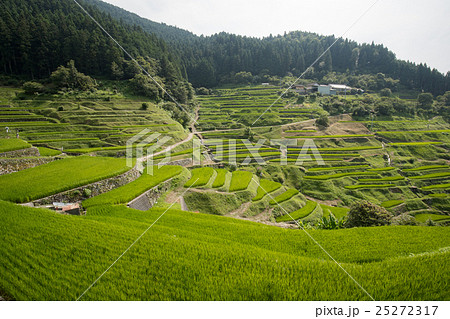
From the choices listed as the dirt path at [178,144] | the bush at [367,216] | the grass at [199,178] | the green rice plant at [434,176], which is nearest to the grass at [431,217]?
the green rice plant at [434,176]

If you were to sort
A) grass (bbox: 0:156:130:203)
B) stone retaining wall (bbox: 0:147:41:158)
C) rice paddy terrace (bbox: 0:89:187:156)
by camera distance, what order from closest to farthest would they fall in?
1. grass (bbox: 0:156:130:203)
2. stone retaining wall (bbox: 0:147:41:158)
3. rice paddy terrace (bbox: 0:89:187:156)

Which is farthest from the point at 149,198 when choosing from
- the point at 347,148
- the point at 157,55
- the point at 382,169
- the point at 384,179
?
the point at 157,55

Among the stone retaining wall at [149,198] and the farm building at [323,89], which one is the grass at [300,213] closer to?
the stone retaining wall at [149,198]

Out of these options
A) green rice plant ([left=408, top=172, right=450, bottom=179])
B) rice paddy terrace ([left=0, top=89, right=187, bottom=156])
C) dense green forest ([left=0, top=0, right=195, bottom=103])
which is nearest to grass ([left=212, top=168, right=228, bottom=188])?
rice paddy terrace ([left=0, top=89, right=187, bottom=156])

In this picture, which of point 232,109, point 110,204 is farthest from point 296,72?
point 110,204

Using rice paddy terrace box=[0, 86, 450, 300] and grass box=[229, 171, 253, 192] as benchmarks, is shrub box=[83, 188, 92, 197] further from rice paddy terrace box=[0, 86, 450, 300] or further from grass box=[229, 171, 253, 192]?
grass box=[229, 171, 253, 192]
